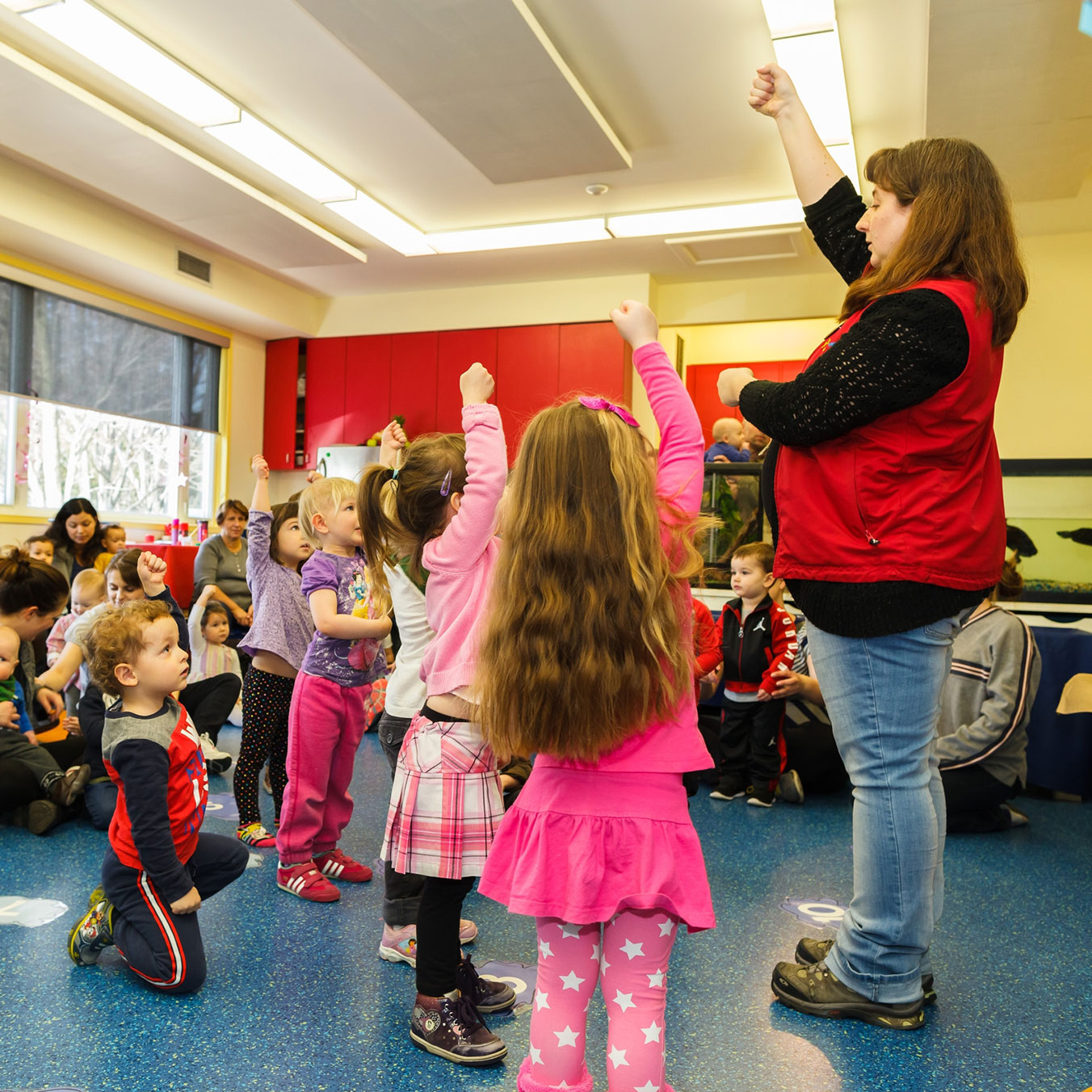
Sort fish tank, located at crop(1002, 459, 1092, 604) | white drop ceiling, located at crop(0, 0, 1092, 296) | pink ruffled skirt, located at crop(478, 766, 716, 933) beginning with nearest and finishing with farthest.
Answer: pink ruffled skirt, located at crop(478, 766, 716, 933) < white drop ceiling, located at crop(0, 0, 1092, 296) < fish tank, located at crop(1002, 459, 1092, 604)

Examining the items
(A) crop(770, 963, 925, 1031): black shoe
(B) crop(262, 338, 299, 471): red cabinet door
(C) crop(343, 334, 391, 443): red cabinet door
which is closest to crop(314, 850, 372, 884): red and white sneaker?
(A) crop(770, 963, 925, 1031): black shoe

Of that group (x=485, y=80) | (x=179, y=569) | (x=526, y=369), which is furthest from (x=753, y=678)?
(x=526, y=369)

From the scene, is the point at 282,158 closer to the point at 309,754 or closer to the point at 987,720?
the point at 309,754

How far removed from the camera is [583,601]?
1.14 m

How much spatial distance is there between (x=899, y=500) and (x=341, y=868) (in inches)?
62.0

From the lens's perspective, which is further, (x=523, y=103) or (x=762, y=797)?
(x=523, y=103)

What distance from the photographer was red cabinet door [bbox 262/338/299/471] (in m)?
7.41

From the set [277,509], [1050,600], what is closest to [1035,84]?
[1050,600]

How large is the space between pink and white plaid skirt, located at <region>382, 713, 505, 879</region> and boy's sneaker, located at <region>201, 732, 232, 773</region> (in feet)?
6.49

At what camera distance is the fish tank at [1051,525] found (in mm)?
4016

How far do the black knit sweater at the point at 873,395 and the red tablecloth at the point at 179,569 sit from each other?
4.84m

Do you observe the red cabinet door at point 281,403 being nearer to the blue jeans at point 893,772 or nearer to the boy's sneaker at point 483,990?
the boy's sneaker at point 483,990

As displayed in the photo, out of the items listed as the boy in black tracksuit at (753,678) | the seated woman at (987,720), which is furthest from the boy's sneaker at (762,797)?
the seated woman at (987,720)

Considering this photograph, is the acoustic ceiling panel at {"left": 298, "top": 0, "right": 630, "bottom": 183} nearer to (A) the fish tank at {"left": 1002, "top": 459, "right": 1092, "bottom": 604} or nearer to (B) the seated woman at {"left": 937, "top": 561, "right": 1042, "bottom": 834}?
(A) the fish tank at {"left": 1002, "top": 459, "right": 1092, "bottom": 604}
